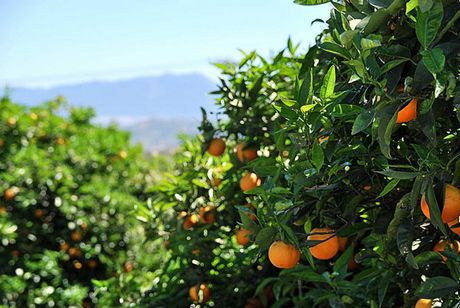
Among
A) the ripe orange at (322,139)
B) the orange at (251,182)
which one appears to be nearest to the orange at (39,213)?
the orange at (251,182)

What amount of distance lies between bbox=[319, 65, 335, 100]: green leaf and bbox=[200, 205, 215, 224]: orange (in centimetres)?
95

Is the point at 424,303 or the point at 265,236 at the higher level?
the point at 265,236

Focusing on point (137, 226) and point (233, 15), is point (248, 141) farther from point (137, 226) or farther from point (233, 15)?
point (233, 15)

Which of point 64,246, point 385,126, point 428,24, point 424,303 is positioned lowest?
point 64,246

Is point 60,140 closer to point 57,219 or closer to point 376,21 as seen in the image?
point 57,219

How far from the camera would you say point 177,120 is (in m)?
45.9

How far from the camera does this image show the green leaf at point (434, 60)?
2.38 ft

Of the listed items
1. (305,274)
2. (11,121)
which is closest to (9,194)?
(11,121)

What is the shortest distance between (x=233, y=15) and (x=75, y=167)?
17048 millimetres

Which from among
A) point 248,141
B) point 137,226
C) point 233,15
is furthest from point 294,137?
point 233,15

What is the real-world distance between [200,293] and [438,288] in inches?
36.7

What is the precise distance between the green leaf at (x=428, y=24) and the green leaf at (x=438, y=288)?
1.24 feet

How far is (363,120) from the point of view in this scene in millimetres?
832

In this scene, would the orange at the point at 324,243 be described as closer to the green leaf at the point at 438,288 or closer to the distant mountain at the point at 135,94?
the green leaf at the point at 438,288
